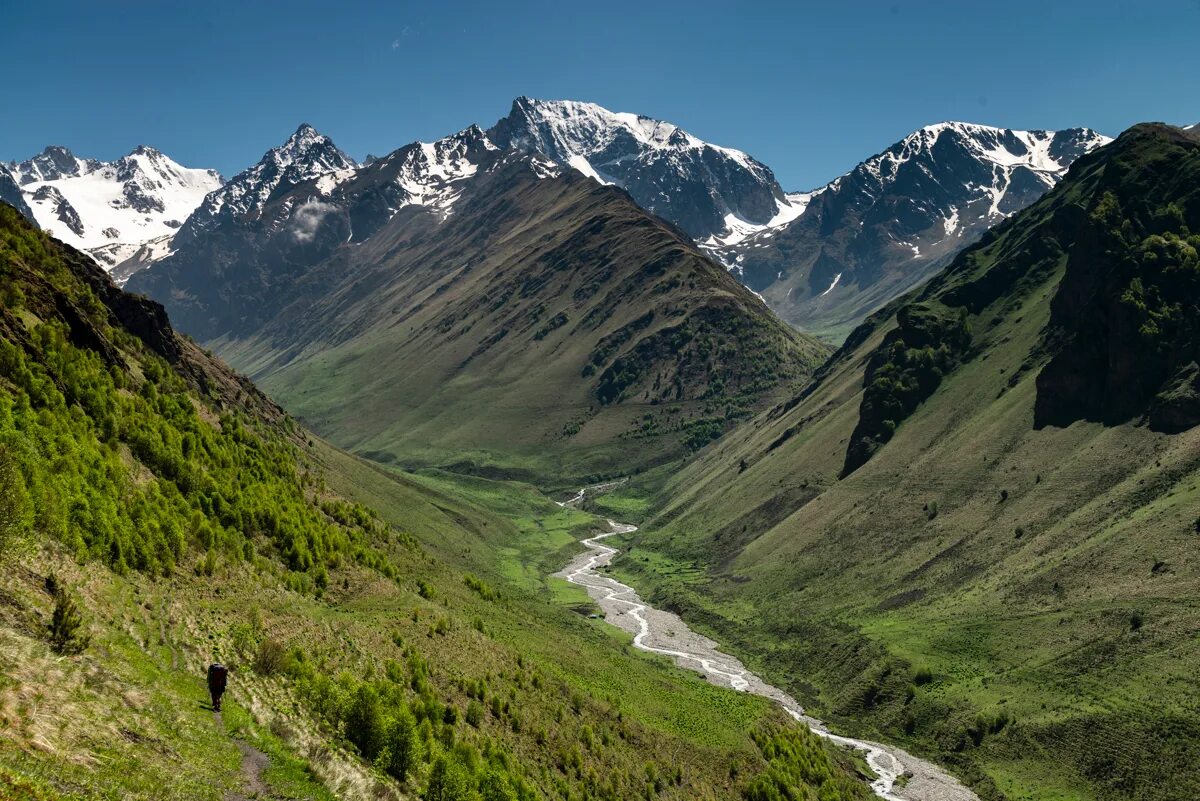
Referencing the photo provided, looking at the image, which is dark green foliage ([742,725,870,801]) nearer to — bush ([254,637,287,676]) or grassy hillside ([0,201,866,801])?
grassy hillside ([0,201,866,801])

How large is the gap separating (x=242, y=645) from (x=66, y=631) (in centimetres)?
1363

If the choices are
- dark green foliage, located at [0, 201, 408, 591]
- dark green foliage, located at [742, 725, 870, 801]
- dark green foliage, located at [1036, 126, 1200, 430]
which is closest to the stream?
dark green foliage, located at [742, 725, 870, 801]

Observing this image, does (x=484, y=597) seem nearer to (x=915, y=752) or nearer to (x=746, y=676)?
(x=746, y=676)

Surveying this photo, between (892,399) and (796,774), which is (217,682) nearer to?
(796,774)

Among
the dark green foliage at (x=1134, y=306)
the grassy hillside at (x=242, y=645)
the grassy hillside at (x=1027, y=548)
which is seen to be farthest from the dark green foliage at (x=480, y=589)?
the dark green foliage at (x=1134, y=306)

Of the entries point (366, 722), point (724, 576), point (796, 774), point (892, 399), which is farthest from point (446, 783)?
point (892, 399)

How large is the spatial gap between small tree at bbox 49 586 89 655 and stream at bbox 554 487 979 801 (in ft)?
242

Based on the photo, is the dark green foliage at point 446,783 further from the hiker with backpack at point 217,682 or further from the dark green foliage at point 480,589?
the dark green foliage at point 480,589

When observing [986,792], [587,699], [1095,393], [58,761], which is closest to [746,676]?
[986,792]

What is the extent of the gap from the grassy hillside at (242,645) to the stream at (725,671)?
685 cm

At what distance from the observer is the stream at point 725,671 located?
86500 mm

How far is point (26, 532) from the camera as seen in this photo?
135 ft

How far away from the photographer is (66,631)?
34.1 meters

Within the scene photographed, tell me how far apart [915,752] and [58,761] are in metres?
91.9
